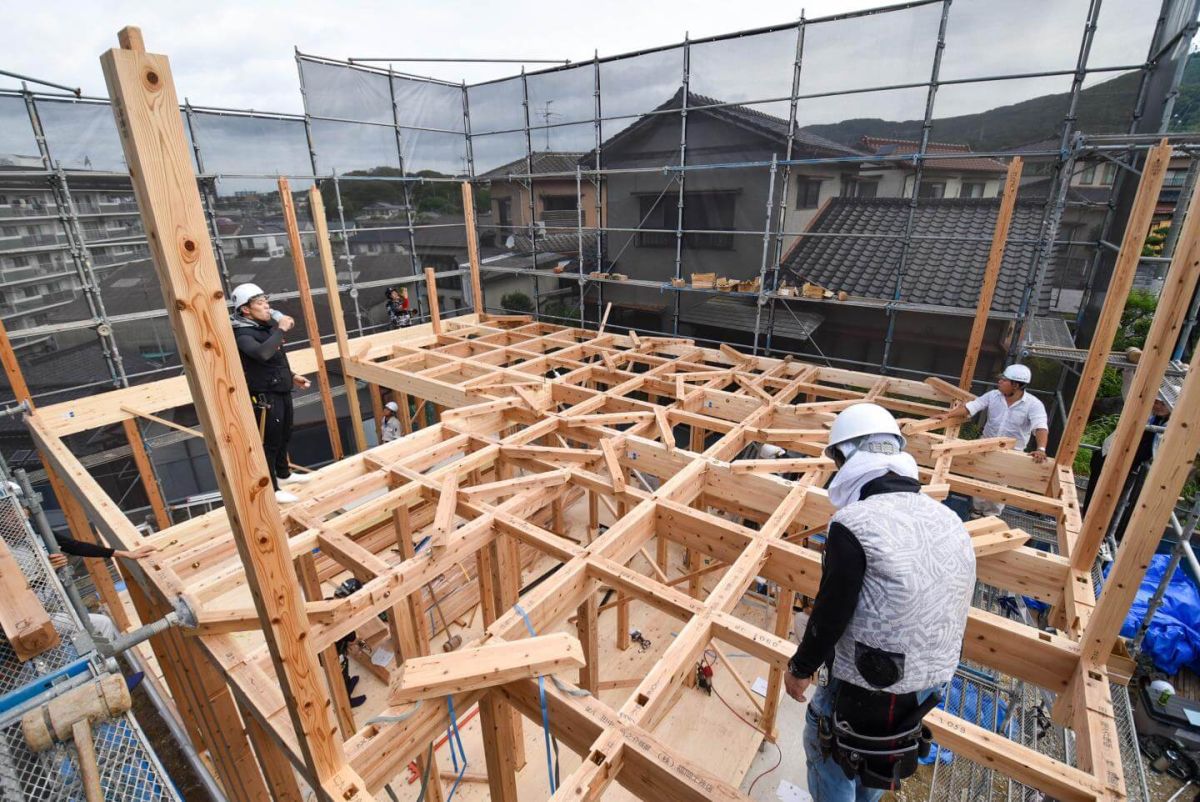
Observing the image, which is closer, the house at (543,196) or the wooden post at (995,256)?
the wooden post at (995,256)

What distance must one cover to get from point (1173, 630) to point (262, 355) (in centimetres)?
914

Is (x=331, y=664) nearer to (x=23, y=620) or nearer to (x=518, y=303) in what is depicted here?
(x=23, y=620)

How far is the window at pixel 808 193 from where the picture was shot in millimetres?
8055

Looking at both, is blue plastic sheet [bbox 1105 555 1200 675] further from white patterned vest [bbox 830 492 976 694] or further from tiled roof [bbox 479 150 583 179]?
tiled roof [bbox 479 150 583 179]

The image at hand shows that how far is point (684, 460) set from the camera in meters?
4.52

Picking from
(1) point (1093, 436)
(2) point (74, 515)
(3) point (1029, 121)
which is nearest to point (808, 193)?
(3) point (1029, 121)

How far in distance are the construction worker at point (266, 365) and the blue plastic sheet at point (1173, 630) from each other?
323 inches

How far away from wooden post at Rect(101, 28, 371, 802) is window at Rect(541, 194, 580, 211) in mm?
10578

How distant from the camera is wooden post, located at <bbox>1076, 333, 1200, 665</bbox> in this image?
2.13 meters

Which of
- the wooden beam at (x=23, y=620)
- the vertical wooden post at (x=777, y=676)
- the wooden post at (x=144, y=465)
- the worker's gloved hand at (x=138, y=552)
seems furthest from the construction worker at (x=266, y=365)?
the vertical wooden post at (x=777, y=676)

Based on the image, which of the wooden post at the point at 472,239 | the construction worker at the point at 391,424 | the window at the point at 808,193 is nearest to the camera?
the window at the point at 808,193

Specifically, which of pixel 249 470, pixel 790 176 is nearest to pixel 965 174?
pixel 790 176

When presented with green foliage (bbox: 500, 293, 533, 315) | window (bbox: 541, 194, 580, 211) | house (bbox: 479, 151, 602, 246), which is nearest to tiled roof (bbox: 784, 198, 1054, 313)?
house (bbox: 479, 151, 602, 246)

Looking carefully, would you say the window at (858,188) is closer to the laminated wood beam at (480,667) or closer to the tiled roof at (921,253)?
the tiled roof at (921,253)
